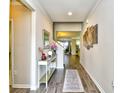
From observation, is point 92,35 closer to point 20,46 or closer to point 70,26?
point 20,46

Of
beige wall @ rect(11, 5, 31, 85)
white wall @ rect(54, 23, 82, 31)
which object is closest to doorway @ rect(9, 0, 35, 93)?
beige wall @ rect(11, 5, 31, 85)

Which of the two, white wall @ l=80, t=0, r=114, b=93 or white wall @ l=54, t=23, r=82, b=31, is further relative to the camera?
white wall @ l=54, t=23, r=82, b=31

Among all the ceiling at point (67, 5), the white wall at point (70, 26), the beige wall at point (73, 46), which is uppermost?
the ceiling at point (67, 5)

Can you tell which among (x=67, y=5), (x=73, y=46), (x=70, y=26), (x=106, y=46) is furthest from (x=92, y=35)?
(x=73, y=46)

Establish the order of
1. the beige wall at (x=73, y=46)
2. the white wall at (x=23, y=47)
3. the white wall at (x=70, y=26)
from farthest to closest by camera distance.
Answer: the beige wall at (x=73, y=46)
the white wall at (x=70, y=26)
the white wall at (x=23, y=47)

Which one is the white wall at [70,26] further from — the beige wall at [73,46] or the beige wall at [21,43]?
the beige wall at [73,46]

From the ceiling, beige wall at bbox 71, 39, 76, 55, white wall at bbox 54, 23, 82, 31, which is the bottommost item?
beige wall at bbox 71, 39, 76, 55

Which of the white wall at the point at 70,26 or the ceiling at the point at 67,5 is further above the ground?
the ceiling at the point at 67,5

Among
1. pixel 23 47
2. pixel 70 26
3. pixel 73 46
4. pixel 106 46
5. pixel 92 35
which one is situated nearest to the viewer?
pixel 106 46

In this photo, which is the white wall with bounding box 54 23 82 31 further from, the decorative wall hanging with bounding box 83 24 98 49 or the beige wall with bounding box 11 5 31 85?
the beige wall with bounding box 11 5 31 85

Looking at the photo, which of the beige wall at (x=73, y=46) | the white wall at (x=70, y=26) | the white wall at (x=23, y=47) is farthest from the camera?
the beige wall at (x=73, y=46)

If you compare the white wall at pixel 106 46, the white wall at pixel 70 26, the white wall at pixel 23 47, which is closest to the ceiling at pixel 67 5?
the white wall at pixel 23 47
